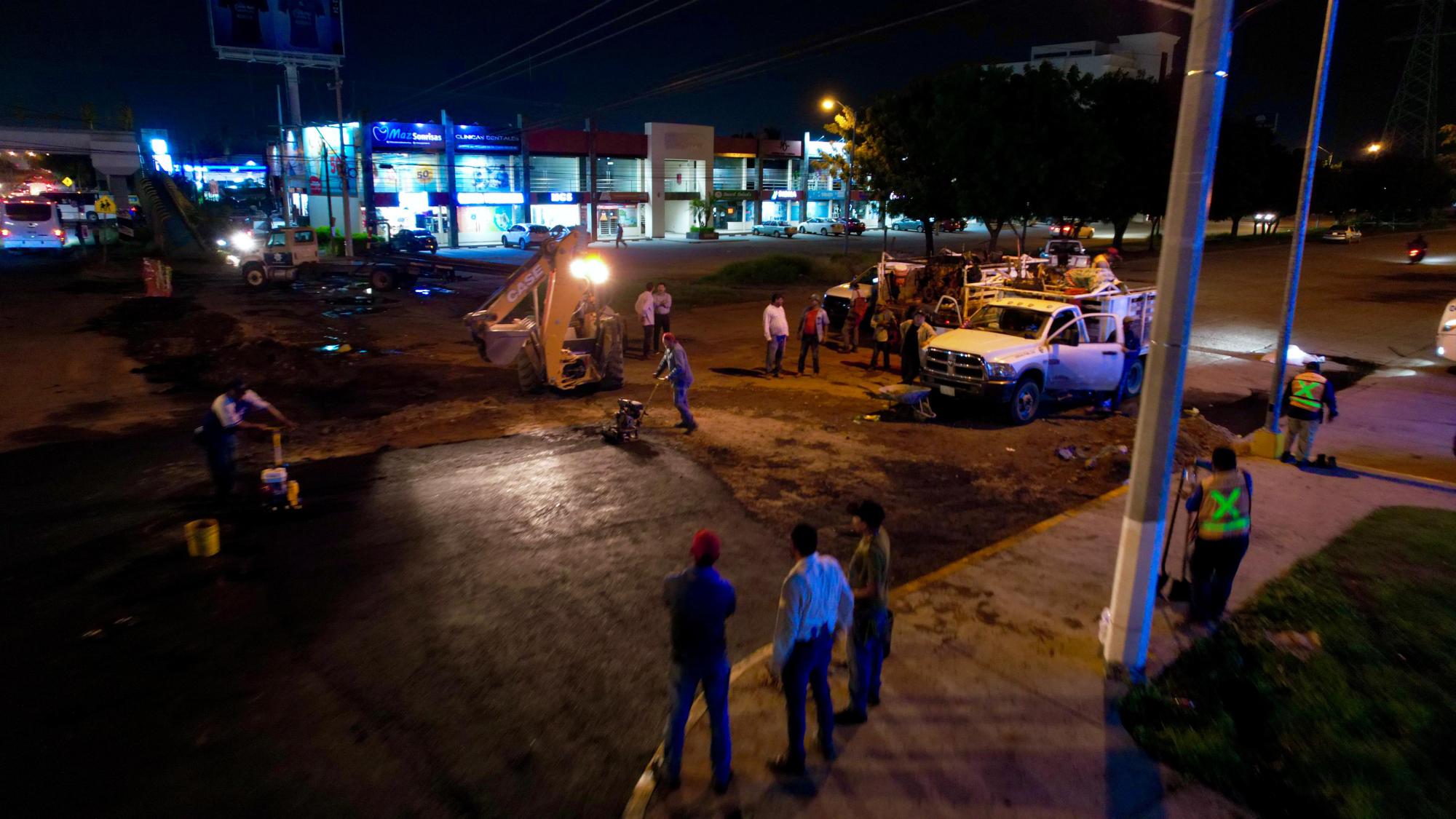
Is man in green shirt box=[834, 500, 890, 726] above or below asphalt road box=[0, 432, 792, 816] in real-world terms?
above

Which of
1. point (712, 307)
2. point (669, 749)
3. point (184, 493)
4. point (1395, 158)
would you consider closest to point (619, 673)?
point (669, 749)

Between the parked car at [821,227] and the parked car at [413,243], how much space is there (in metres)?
39.8

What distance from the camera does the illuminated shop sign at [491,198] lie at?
64.6 metres

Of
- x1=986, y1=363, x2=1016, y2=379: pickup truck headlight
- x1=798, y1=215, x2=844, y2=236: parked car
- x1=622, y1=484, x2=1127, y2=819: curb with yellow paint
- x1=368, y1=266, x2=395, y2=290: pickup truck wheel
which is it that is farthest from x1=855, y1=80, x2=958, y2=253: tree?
x1=798, y1=215, x2=844, y2=236: parked car

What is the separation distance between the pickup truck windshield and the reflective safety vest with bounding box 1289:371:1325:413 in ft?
13.5

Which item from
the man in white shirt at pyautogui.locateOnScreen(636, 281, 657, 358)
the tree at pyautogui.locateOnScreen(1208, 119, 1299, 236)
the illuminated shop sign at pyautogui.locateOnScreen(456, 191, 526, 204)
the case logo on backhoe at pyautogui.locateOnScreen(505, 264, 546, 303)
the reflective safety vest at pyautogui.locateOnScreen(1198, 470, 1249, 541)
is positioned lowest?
the reflective safety vest at pyautogui.locateOnScreen(1198, 470, 1249, 541)

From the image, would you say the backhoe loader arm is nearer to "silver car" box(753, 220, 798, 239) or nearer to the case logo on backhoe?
the case logo on backhoe

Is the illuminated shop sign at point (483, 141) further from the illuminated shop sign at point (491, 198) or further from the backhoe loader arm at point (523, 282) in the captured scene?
the backhoe loader arm at point (523, 282)

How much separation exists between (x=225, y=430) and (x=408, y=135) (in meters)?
57.8

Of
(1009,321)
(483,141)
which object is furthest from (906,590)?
(483,141)

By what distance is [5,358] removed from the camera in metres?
19.2

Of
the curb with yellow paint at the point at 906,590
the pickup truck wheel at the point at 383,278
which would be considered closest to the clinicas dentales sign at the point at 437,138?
the pickup truck wheel at the point at 383,278

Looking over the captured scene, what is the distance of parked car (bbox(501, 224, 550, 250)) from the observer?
58.1m

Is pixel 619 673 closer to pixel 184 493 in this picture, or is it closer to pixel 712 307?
pixel 184 493
